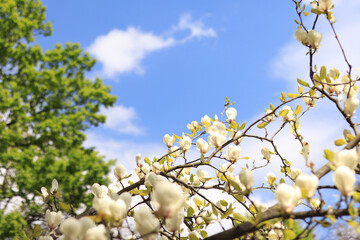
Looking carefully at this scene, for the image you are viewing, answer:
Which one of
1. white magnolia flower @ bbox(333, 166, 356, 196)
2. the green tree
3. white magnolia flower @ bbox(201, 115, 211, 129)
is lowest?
white magnolia flower @ bbox(333, 166, 356, 196)

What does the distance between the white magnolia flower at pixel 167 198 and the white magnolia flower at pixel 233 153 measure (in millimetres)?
944

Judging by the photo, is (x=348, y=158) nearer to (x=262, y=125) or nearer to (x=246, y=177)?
(x=246, y=177)

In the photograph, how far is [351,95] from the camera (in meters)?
1.68

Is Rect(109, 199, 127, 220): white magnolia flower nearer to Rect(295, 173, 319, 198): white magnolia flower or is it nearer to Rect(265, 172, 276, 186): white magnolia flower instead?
Rect(295, 173, 319, 198): white magnolia flower

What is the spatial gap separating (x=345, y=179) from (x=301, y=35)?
0.97m

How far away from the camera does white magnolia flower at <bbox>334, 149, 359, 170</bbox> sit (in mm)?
957

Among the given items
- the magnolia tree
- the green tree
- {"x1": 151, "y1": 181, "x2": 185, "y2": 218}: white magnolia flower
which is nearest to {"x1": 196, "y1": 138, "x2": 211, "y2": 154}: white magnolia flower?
the magnolia tree

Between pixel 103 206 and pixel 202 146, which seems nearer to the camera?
pixel 103 206

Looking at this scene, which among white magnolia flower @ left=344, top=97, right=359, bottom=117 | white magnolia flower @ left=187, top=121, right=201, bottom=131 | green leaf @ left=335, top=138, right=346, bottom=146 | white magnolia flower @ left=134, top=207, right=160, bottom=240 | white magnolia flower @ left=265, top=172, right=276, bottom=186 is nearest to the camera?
white magnolia flower @ left=134, top=207, right=160, bottom=240

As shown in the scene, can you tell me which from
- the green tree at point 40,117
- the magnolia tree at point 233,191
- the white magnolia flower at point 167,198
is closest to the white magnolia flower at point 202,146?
the magnolia tree at point 233,191

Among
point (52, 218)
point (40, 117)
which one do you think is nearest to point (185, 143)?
point (52, 218)

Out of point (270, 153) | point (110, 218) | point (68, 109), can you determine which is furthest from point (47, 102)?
point (110, 218)

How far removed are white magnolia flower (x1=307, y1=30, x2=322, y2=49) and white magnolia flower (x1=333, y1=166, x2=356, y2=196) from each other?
0.91m

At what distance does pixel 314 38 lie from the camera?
1604 mm
